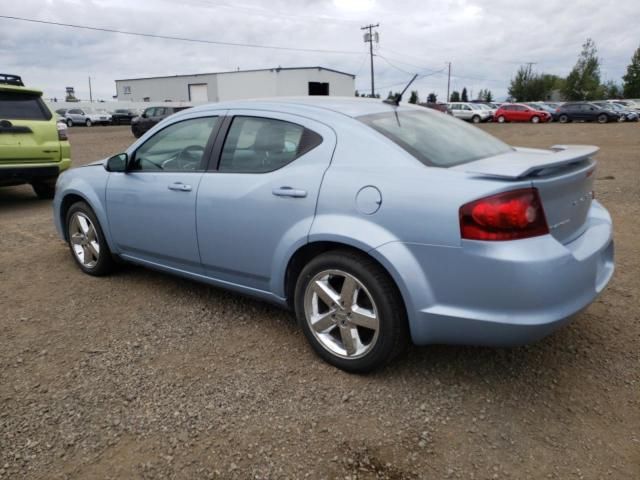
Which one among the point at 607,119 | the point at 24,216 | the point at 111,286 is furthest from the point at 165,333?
the point at 607,119

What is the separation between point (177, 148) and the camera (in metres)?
3.83

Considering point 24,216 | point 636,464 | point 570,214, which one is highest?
point 570,214

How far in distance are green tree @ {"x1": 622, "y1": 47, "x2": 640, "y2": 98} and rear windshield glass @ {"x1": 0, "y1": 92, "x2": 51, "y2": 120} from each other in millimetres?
70411

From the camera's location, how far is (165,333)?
3496 millimetres

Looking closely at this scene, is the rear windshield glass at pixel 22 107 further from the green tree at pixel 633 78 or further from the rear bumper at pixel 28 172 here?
the green tree at pixel 633 78

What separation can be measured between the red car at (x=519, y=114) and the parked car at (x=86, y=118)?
95.5ft

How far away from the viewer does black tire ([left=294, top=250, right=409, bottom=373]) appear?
105 inches

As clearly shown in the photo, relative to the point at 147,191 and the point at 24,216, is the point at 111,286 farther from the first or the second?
the point at 24,216

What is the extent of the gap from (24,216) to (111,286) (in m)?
3.75

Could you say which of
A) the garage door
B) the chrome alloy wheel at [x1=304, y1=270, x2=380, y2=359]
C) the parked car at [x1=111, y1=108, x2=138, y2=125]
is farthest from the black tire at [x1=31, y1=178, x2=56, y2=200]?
the garage door

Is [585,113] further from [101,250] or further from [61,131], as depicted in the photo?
[101,250]

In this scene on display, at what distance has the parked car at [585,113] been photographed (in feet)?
105

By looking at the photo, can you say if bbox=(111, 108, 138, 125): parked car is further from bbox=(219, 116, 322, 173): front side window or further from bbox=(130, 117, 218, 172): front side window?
bbox=(219, 116, 322, 173): front side window

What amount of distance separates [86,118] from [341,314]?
138ft
